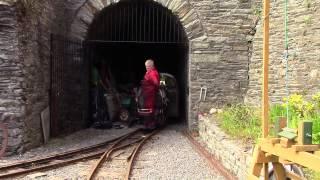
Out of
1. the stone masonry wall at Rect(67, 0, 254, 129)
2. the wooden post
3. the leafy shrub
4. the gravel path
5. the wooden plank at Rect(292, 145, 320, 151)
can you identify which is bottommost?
the gravel path

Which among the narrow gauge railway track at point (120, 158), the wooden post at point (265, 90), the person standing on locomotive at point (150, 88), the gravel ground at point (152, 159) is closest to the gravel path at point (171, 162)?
the gravel ground at point (152, 159)

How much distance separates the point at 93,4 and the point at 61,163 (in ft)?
19.8

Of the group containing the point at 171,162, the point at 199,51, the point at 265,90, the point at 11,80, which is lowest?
the point at 171,162

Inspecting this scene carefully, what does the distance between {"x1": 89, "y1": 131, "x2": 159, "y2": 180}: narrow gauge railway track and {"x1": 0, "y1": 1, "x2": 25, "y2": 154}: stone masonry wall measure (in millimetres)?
1717

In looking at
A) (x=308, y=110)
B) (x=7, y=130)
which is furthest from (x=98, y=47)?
(x=308, y=110)

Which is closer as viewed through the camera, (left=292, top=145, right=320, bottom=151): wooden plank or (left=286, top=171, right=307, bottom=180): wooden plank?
(left=292, top=145, right=320, bottom=151): wooden plank

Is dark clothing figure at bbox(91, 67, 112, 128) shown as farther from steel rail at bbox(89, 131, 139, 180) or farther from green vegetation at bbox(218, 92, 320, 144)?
green vegetation at bbox(218, 92, 320, 144)

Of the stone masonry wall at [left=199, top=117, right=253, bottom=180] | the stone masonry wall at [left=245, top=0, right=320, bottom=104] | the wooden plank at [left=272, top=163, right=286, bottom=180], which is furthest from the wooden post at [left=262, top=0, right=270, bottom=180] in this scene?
the stone masonry wall at [left=245, top=0, right=320, bottom=104]

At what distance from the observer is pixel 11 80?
9984 millimetres

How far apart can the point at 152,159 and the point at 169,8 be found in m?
5.46

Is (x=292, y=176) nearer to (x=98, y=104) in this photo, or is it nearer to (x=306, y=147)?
(x=306, y=147)

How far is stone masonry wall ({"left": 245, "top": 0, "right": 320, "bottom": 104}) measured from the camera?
35.4 feet

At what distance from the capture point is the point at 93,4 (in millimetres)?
13961

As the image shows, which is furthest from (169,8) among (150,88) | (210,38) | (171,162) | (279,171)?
(279,171)
